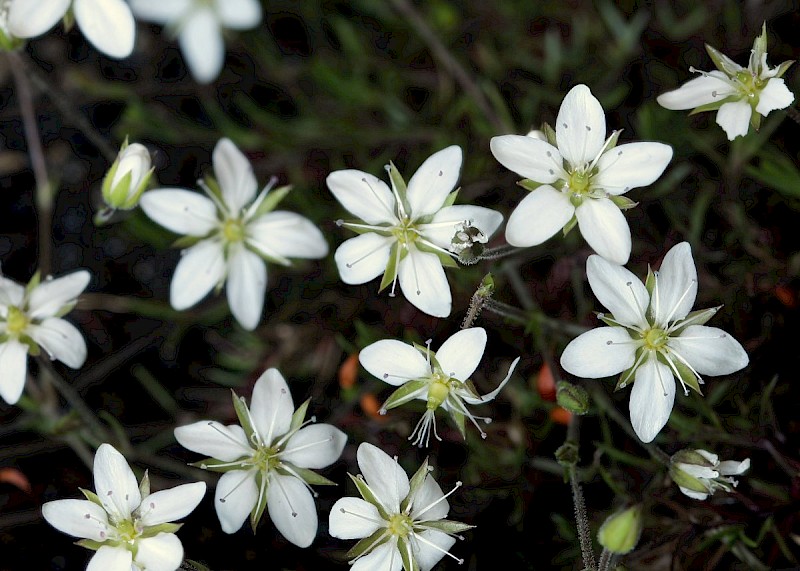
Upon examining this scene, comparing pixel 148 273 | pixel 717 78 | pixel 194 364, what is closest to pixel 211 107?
pixel 148 273

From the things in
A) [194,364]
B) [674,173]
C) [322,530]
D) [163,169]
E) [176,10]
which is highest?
[176,10]

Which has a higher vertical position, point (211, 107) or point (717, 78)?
point (211, 107)

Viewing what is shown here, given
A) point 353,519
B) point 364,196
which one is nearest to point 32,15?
point 364,196

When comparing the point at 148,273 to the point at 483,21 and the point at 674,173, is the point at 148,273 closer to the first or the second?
the point at 483,21

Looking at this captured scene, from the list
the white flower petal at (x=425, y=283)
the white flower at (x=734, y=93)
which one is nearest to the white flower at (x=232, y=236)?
the white flower petal at (x=425, y=283)

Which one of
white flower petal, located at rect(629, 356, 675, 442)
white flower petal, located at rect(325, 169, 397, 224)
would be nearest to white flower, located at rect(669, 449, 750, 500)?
white flower petal, located at rect(629, 356, 675, 442)

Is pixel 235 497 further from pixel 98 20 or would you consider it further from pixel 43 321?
pixel 98 20

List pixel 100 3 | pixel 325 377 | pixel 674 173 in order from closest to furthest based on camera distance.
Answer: pixel 100 3 < pixel 674 173 < pixel 325 377

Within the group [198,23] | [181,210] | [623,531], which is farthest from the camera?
[198,23]
